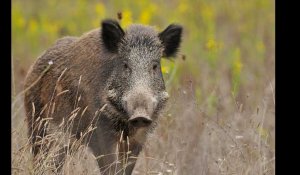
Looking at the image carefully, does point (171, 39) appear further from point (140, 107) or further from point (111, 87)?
point (140, 107)

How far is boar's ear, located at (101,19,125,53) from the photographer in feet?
24.0

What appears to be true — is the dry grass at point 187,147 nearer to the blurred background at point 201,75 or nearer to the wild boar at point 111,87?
the blurred background at point 201,75

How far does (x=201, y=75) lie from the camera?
1245 cm

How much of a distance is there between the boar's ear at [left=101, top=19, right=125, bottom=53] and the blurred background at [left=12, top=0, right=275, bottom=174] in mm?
812

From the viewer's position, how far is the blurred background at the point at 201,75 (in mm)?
7434

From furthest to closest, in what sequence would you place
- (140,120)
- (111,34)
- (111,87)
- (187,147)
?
(187,147)
(111,34)
(111,87)
(140,120)

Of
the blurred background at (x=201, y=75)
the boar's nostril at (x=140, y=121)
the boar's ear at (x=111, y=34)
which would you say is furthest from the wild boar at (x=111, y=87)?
the blurred background at (x=201, y=75)

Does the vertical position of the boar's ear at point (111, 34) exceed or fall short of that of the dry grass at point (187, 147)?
it exceeds it

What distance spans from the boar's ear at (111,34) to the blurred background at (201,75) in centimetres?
81

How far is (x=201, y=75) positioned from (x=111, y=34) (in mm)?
5260

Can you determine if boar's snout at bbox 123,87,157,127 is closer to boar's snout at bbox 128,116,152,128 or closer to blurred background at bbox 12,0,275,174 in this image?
boar's snout at bbox 128,116,152,128

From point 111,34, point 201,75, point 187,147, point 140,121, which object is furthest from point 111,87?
point 201,75

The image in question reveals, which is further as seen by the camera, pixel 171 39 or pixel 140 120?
pixel 171 39
